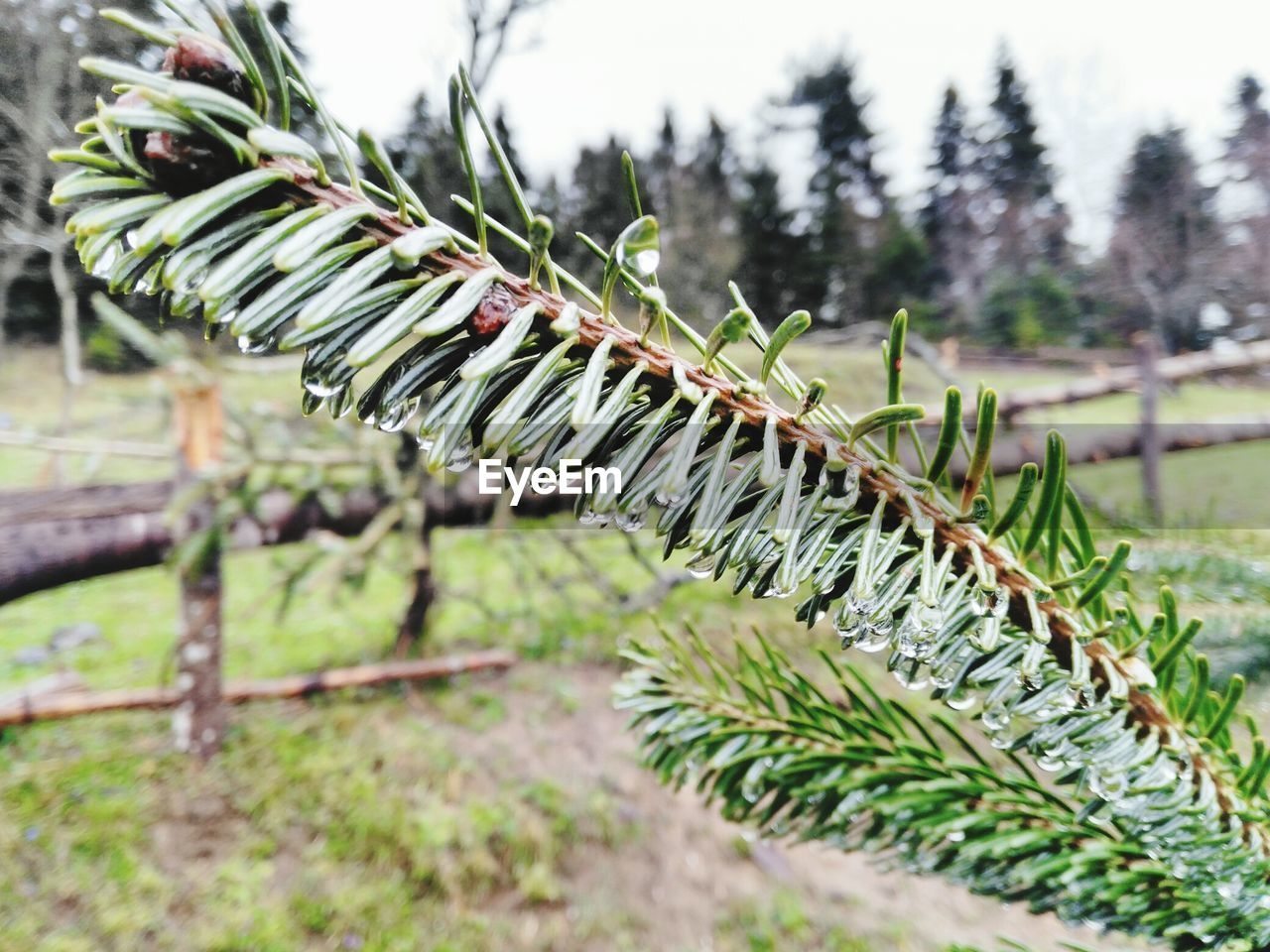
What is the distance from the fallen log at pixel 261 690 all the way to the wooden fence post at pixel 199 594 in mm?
129

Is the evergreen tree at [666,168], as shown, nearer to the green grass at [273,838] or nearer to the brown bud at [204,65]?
the green grass at [273,838]

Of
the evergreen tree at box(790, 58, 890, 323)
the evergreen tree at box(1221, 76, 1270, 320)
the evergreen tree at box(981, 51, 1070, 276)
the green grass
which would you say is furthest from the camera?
the evergreen tree at box(790, 58, 890, 323)

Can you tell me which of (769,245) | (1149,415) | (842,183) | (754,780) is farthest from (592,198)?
(754,780)

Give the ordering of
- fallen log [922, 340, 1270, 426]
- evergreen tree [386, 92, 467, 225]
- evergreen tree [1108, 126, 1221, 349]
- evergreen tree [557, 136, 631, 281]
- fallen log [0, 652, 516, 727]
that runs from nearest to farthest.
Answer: fallen log [0, 652, 516, 727]
fallen log [922, 340, 1270, 426]
evergreen tree [386, 92, 467, 225]
evergreen tree [557, 136, 631, 281]
evergreen tree [1108, 126, 1221, 349]

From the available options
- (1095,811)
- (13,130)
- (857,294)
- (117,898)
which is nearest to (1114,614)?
(1095,811)

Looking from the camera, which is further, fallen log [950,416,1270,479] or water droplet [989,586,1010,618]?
fallen log [950,416,1270,479]

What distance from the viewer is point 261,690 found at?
5.91 feet

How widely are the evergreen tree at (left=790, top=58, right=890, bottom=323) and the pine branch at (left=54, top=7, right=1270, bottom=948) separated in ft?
23.1

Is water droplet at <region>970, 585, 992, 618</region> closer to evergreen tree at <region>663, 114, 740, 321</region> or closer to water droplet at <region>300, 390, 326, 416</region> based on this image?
water droplet at <region>300, 390, 326, 416</region>

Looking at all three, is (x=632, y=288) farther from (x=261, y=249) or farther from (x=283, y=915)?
(x=283, y=915)

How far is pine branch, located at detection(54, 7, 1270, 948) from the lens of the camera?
136 millimetres

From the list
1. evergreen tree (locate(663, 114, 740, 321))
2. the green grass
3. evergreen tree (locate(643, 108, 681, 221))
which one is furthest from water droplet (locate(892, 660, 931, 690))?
evergreen tree (locate(643, 108, 681, 221))

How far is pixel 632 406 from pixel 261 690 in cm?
199

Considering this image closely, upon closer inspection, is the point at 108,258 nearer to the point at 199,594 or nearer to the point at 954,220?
the point at 199,594
